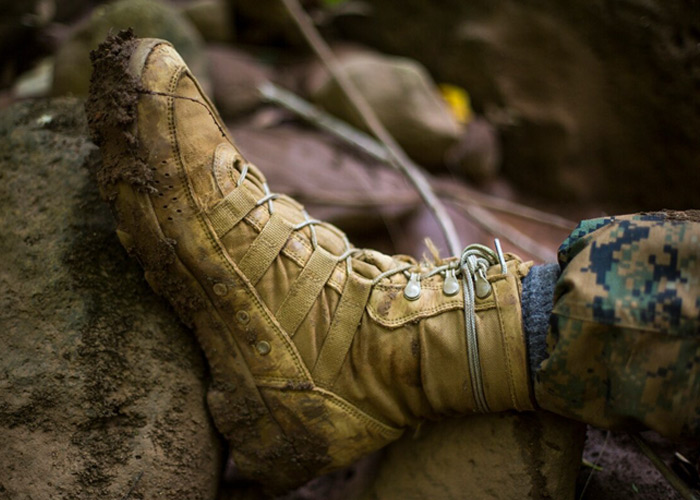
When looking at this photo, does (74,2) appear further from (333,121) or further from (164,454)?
(164,454)

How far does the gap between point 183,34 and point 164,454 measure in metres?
1.87

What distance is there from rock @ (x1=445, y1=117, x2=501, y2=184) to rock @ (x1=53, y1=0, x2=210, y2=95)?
151cm

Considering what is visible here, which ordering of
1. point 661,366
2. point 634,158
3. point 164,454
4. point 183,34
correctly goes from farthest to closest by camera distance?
point 634,158
point 183,34
point 164,454
point 661,366

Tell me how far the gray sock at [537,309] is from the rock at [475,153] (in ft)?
6.48

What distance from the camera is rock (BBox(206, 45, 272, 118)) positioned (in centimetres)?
266

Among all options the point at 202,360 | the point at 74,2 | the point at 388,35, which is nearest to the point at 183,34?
the point at 74,2

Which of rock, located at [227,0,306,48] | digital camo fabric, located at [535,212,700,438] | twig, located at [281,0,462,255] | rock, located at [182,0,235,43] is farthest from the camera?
rock, located at [227,0,306,48]

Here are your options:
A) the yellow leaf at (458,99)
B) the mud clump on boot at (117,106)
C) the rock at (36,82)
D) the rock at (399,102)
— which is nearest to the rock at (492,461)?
the mud clump on boot at (117,106)

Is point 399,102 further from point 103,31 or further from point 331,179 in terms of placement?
point 103,31

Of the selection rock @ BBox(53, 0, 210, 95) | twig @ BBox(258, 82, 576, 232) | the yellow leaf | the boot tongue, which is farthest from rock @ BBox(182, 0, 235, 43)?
the boot tongue

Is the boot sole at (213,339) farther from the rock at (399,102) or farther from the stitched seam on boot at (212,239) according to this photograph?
the rock at (399,102)

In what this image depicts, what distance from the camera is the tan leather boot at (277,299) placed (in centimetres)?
108

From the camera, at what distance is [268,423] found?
1180mm

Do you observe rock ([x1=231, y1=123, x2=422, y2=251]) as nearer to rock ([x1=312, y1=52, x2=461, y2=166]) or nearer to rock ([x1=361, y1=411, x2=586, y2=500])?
rock ([x1=312, y1=52, x2=461, y2=166])
